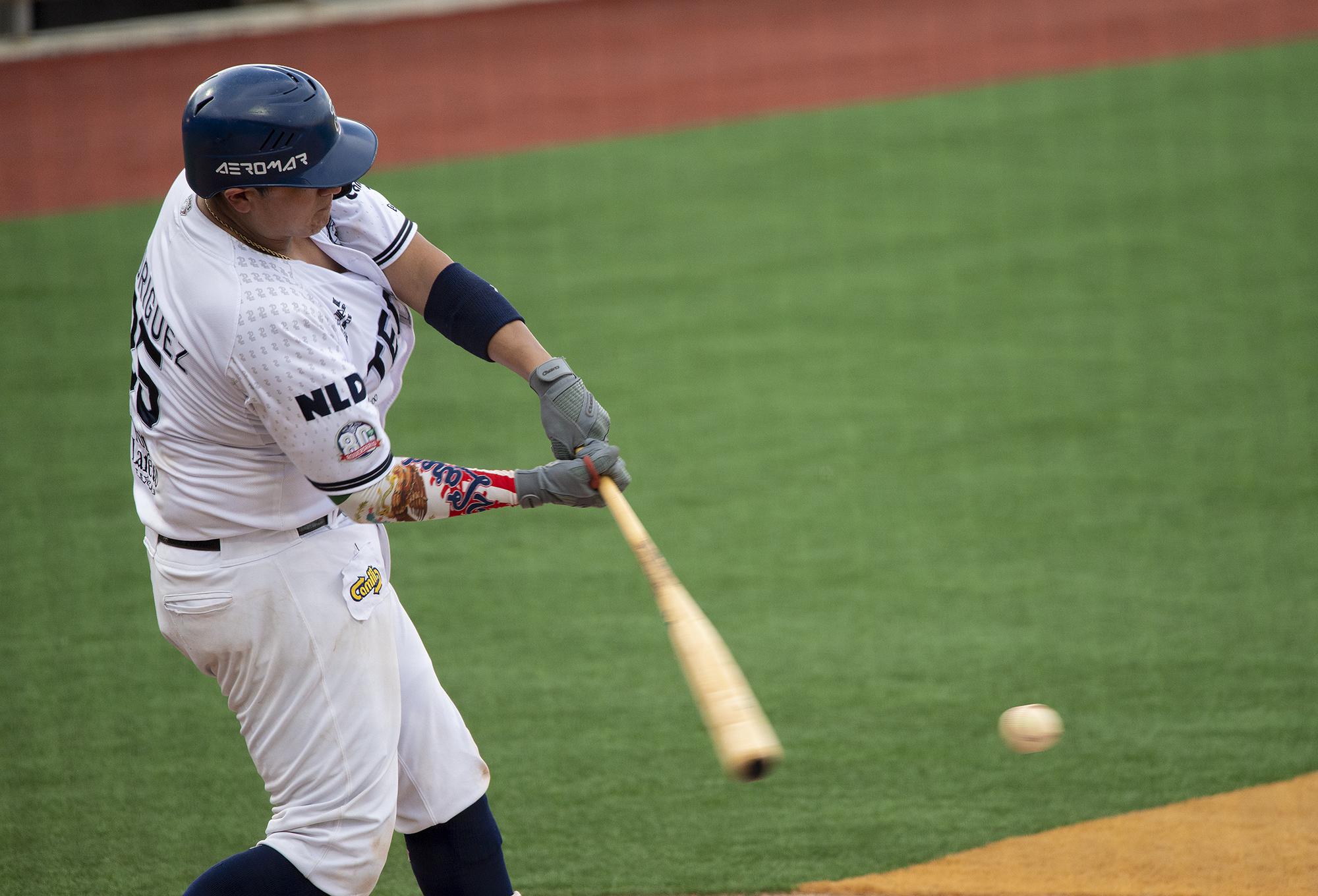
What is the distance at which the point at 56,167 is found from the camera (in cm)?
1080

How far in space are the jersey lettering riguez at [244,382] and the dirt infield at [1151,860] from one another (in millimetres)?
1729

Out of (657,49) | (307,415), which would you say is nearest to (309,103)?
(307,415)

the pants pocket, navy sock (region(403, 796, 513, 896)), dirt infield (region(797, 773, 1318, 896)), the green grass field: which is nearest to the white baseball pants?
the pants pocket

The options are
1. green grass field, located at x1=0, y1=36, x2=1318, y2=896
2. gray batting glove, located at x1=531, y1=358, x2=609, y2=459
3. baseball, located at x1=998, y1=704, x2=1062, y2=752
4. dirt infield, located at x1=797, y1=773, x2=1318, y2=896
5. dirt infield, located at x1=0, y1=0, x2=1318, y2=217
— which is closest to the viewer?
gray batting glove, located at x1=531, y1=358, x2=609, y2=459

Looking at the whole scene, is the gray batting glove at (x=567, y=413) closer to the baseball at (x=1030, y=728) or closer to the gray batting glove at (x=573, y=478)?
the gray batting glove at (x=573, y=478)

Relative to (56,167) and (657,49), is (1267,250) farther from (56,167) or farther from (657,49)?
(56,167)

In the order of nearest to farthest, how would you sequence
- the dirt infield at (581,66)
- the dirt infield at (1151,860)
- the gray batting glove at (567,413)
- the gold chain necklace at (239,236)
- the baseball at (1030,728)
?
the gold chain necklace at (239,236) → the gray batting glove at (567,413) → the dirt infield at (1151,860) → the baseball at (1030,728) → the dirt infield at (581,66)

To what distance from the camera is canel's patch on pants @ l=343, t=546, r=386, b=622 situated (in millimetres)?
2354

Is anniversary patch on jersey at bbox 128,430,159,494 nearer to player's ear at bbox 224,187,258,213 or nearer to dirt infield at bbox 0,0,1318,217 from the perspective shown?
player's ear at bbox 224,187,258,213

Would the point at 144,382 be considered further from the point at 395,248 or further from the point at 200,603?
the point at 395,248

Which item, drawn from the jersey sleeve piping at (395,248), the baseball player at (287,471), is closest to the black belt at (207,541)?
the baseball player at (287,471)

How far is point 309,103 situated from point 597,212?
7261 millimetres

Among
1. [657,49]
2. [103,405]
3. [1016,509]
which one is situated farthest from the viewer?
[657,49]

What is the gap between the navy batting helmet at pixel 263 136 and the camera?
2.18 metres
